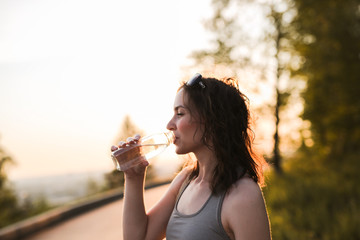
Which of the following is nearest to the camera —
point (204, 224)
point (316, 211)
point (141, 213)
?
point (204, 224)

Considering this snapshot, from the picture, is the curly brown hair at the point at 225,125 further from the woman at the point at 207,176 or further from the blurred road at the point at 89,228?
the blurred road at the point at 89,228

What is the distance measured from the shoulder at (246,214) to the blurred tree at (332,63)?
469 inches

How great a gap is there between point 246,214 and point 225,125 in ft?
1.64

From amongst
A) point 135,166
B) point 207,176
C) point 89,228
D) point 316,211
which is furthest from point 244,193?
point 89,228

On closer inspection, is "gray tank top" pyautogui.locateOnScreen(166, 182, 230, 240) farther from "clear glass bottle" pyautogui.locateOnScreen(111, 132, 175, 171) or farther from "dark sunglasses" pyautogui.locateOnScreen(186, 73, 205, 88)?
"dark sunglasses" pyautogui.locateOnScreen(186, 73, 205, 88)

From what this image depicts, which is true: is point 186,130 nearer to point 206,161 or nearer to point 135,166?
point 206,161

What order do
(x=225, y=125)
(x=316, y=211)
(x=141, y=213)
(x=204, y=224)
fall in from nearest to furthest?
(x=204, y=224) < (x=225, y=125) < (x=141, y=213) < (x=316, y=211)

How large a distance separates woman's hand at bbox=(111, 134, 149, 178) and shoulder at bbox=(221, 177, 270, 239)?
0.53 m

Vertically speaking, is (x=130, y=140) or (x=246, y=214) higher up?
(x=130, y=140)

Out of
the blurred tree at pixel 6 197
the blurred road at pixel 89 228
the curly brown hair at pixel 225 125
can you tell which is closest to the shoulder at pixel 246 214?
the curly brown hair at pixel 225 125

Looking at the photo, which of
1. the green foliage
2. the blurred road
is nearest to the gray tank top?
the green foliage

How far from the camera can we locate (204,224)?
1767 mm

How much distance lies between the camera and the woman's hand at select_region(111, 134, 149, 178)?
2.02 m

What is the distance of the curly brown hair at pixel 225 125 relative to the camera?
6.40ft
